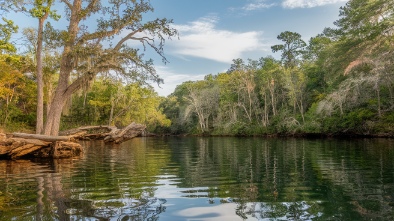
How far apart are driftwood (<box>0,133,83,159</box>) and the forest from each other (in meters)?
0.92

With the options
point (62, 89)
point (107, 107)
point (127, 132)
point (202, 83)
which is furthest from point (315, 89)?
point (62, 89)

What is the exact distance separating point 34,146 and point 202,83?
62.7 metres

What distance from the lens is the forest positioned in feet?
52.6

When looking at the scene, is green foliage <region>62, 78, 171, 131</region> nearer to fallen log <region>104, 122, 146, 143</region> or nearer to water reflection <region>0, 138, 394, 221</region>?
fallen log <region>104, 122, 146, 143</region>

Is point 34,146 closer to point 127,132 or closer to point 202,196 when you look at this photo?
point 202,196

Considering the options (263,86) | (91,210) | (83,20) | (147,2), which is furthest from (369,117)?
(91,210)

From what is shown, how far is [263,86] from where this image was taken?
5888 centimetres

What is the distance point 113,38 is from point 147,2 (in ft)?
9.00

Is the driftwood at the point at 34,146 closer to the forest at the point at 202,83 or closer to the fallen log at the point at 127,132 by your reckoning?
the forest at the point at 202,83

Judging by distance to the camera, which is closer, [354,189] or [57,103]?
[354,189]

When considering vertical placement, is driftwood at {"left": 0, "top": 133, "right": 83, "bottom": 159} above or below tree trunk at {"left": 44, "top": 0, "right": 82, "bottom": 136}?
below

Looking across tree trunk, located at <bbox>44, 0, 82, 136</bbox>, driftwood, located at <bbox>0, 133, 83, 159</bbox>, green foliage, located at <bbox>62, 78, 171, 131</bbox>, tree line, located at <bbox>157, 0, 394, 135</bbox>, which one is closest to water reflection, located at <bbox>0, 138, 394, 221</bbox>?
driftwood, located at <bbox>0, 133, 83, 159</bbox>

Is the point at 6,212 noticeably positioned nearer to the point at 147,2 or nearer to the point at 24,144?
the point at 24,144

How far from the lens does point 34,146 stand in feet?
49.6
